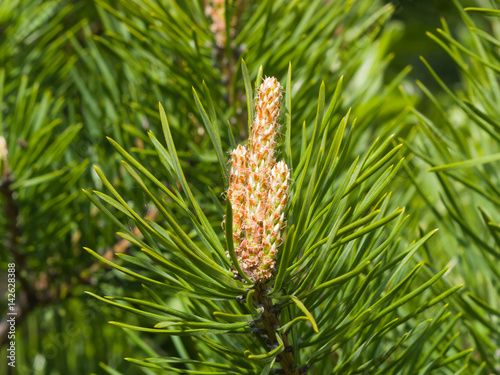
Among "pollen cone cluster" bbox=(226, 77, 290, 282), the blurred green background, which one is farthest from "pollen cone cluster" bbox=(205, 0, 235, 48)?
"pollen cone cluster" bbox=(226, 77, 290, 282)

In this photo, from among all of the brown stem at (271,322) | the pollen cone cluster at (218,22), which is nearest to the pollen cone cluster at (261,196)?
the brown stem at (271,322)

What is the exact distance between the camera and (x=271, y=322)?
9.2 inches

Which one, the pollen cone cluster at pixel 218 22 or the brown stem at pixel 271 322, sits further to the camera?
the pollen cone cluster at pixel 218 22

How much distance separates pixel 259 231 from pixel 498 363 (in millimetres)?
177

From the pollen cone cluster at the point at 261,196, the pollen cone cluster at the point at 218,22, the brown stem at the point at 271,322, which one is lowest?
the brown stem at the point at 271,322

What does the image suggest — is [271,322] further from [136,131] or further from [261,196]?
[136,131]

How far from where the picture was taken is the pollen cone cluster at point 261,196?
0.73ft

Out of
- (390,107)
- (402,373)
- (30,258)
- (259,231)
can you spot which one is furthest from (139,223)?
(390,107)

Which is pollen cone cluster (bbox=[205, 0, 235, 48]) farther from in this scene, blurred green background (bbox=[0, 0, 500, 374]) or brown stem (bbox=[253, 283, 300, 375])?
brown stem (bbox=[253, 283, 300, 375])

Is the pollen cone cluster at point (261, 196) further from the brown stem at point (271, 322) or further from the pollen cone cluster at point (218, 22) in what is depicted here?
the pollen cone cluster at point (218, 22)

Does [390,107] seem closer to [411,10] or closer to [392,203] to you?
[411,10]

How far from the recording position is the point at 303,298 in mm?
222

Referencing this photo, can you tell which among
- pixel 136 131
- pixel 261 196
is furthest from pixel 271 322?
pixel 136 131

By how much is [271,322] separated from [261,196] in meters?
0.06
